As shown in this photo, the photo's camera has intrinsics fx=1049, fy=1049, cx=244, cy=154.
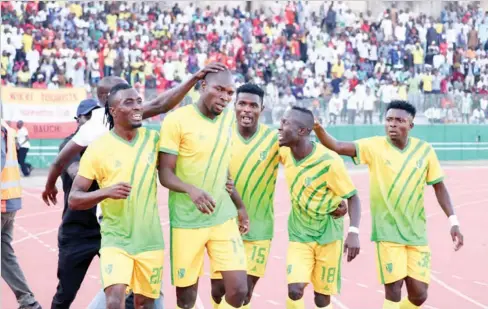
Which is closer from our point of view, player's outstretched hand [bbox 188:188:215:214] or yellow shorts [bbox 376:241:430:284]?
player's outstretched hand [bbox 188:188:215:214]

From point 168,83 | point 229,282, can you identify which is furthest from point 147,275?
point 168,83

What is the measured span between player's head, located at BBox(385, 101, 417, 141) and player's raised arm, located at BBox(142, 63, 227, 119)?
182cm

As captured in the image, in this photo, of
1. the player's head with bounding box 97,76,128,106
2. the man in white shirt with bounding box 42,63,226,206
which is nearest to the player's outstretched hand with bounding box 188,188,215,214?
the man in white shirt with bounding box 42,63,226,206

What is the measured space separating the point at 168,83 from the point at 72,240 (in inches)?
853

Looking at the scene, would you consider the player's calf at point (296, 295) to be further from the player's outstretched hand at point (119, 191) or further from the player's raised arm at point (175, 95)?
the player's outstretched hand at point (119, 191)

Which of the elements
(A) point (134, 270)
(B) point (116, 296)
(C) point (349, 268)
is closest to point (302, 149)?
(A) point (134, 270)

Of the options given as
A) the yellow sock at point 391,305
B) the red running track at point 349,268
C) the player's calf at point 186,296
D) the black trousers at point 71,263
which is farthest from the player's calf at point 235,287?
the red running track at point 349,268

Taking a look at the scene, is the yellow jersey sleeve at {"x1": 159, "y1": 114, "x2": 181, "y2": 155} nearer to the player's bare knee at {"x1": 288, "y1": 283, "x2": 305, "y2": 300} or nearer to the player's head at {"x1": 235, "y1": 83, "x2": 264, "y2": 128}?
the player's head at {"x1": 235, "y1": 83, "x2": 264, "y2": 128}

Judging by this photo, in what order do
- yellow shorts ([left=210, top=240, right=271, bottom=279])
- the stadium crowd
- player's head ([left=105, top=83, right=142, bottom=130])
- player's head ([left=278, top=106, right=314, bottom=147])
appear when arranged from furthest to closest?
1. the stadium crowd
2. yellow shorts ([left=210, top=240, right=271, bottom=279])
3. player's head ([left=278, top=106, right=314, bottom=147])
4. player's head ([left=105, top=83, right=142, bottom=130])

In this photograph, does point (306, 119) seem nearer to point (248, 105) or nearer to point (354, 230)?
point (248, 105)

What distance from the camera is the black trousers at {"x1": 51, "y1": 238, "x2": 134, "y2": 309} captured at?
28.5ft

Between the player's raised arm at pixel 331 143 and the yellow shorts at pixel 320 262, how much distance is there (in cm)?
79

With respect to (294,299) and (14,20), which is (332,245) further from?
(14,20)

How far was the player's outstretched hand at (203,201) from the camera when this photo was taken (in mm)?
7418
